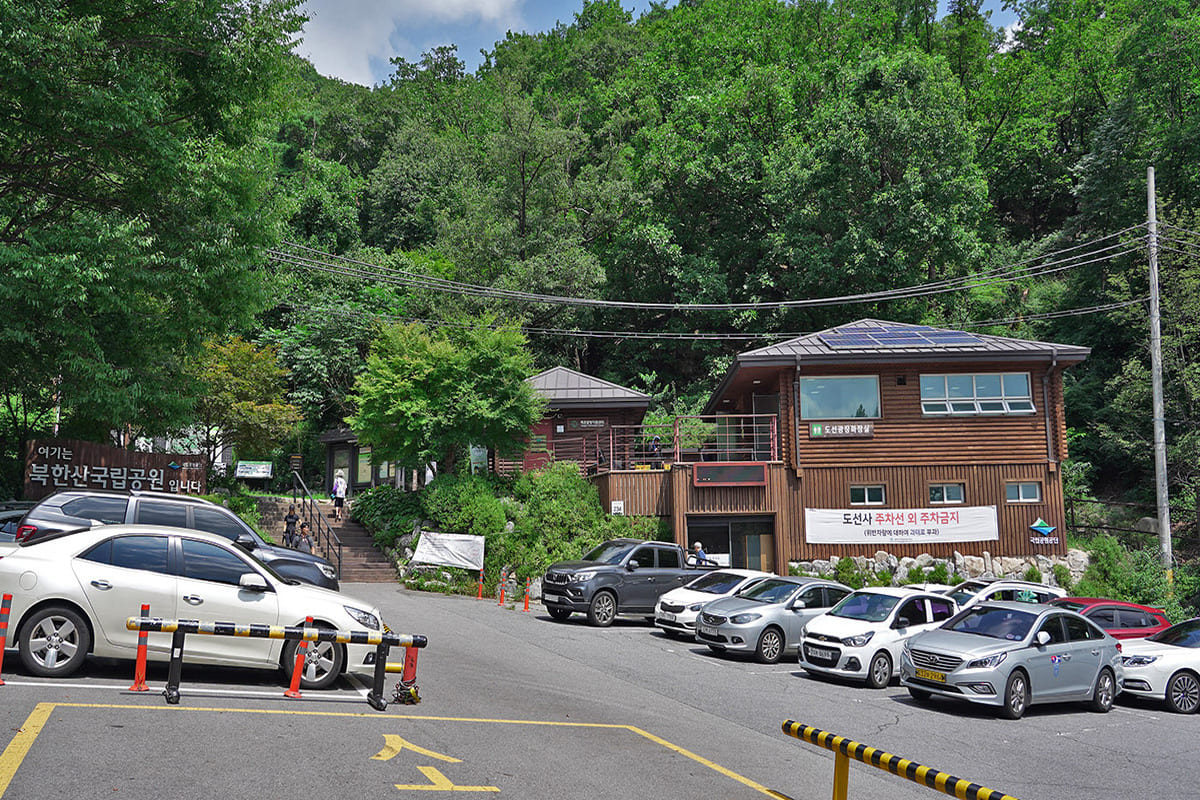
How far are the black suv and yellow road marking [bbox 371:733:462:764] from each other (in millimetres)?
4972

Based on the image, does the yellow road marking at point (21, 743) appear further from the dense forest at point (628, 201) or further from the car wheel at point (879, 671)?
the car wheel at point (879, 671)

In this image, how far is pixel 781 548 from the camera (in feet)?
90.4

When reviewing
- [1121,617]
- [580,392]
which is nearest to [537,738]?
[1121,617]

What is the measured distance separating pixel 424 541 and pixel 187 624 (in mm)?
18189

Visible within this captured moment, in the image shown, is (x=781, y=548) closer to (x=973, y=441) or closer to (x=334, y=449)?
(x=973, y=441)

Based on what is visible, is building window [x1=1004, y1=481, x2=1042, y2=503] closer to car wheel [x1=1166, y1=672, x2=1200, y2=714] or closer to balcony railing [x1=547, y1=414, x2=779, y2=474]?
balcony railing [x1=547, y1=414, x2=779, y2=474]

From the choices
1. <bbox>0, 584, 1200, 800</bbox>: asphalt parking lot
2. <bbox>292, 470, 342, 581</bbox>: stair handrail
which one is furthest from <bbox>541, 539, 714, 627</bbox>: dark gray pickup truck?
<bbox>292, 470, 342, 581</bbox>: stair handrail

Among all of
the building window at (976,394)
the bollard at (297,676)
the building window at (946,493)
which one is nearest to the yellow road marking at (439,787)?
the bollard at (297,676)

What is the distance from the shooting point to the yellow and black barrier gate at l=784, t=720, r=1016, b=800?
4777 millimetres

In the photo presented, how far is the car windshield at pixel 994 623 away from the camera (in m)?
13.7

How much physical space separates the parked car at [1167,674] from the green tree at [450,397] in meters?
17.8

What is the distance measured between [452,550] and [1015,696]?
1705 centimetres

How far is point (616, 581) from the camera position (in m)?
20.3

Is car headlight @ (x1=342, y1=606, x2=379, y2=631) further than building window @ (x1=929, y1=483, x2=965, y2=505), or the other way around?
building window @ (x1=929, y1=483, x2=965, y2=505)
